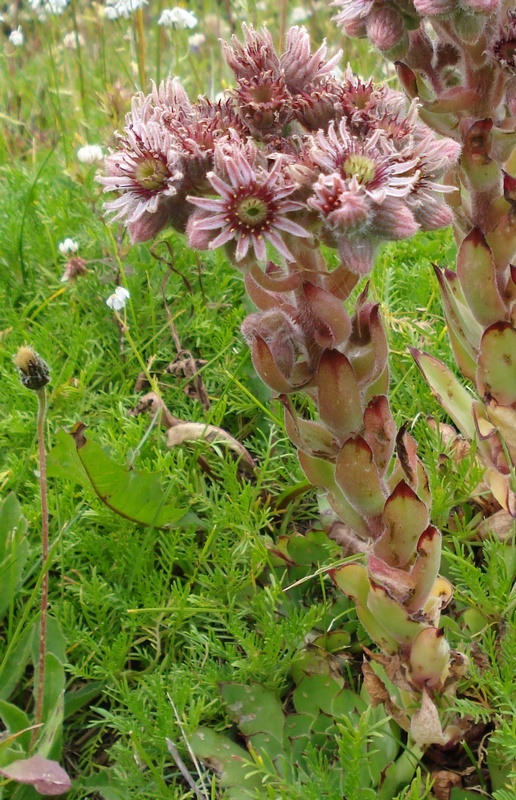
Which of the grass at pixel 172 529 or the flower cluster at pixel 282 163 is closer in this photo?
the flower cluster at pixel 282 163

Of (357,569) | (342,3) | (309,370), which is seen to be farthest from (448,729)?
(342,3)

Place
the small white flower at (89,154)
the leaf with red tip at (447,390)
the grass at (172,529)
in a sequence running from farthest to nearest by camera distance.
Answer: the small white flower at (89,154)
the leaf with red tip at (447,390)
the grass at (172,529)

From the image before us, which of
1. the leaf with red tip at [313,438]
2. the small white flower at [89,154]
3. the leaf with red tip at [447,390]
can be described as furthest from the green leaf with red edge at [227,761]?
the small white flower at [89,154]

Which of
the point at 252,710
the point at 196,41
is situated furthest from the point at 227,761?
the point at 196,41

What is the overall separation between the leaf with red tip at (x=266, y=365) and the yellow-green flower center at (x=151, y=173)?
1.14 feet

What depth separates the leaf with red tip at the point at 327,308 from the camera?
1445 mm

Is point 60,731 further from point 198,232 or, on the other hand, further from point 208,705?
point 198,232

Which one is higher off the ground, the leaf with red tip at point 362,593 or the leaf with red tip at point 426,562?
the leaf with red tip at point 426,562

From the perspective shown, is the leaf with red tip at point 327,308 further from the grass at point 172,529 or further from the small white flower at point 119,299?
the small white flower at point 119,299

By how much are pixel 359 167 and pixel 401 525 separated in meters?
0.72

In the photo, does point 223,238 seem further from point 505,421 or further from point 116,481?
point 505,421

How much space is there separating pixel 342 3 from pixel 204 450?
4.16 ft

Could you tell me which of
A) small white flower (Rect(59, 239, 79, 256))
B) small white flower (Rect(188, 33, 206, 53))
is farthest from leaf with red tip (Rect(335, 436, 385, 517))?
small white flower (Rect(188, 33, 206, 53))

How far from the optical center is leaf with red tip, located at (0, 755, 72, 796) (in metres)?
1.50
